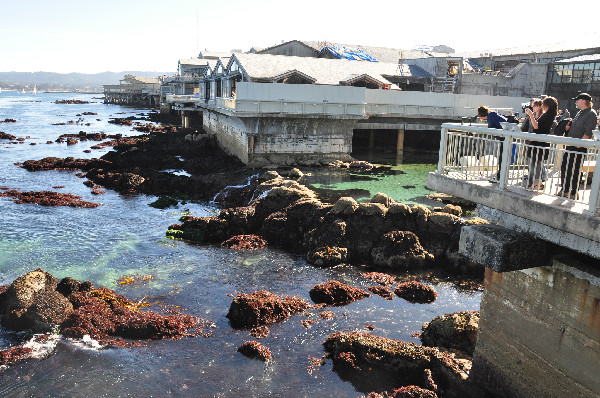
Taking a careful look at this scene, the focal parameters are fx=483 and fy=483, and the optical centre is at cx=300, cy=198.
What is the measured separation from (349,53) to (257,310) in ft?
154

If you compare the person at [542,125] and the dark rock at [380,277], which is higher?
the person at [542,125]

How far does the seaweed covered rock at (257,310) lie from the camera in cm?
1258

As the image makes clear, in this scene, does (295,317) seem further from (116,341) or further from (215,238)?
(215,238)

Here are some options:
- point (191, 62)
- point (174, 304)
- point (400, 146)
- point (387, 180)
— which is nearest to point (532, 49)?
point (400, 146)

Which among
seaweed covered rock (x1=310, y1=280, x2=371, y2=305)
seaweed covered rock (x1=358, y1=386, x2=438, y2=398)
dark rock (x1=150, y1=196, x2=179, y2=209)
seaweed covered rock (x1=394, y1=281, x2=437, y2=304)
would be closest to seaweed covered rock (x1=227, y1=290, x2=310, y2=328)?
seaweed covered rock (x1=310, y1=280, x2=371, y2=305)

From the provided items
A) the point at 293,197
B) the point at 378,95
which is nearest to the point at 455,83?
the point at 378,95

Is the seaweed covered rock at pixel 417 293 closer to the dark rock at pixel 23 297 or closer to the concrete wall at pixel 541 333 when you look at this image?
the concrete wall at pixel 541 333

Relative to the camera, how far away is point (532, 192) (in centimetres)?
752

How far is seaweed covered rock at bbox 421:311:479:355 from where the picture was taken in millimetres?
10852

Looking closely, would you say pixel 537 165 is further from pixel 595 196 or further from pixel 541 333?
Answer: pixel 541 333

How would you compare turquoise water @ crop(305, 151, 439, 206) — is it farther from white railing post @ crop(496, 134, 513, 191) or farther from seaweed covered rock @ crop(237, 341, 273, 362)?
white railing post @ crop(496, 134, 513, 191)

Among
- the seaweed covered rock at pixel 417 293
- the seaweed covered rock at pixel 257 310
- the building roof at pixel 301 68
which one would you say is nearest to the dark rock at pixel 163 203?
the building roof at pixel 301 68

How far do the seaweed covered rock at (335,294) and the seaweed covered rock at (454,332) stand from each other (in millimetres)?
2857

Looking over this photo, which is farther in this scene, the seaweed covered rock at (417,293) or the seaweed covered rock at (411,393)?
the seaweed covered rock at (417,293)
